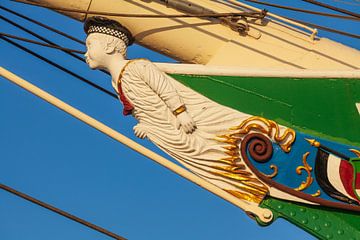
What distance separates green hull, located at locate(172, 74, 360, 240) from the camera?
4.68 m

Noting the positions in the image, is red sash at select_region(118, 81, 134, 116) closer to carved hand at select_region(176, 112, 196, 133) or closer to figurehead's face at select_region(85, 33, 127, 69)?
figurehead's face at select_region(85, 33, 127, 69)

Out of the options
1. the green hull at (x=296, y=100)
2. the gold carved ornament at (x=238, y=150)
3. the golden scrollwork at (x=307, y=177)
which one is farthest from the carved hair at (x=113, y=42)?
the golden scrollwork at (x=307, y=177)

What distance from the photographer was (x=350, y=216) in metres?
4.50

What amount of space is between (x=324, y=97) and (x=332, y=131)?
0.72ft

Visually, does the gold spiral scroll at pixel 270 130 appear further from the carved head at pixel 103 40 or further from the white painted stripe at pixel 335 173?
the carved head at pixel 103 40

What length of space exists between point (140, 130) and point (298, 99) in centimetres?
100

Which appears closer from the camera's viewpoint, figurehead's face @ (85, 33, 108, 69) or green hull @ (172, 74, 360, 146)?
green hull @ (172, 74, 360, 146)

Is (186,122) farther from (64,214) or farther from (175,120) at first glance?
(64,214)

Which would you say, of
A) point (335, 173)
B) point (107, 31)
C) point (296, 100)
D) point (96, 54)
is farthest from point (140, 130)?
point (335, 173)

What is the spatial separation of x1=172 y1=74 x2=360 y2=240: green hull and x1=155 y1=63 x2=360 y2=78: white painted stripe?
0.03 m

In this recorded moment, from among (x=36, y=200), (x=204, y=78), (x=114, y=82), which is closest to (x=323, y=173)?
(x=204, y=78)

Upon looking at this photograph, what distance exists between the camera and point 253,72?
4789mm

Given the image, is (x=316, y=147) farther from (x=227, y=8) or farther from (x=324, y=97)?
(x=227, y=8)

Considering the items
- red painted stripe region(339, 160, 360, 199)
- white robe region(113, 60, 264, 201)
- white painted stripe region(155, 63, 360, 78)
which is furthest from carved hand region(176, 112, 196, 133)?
red painted stripe region(339, 160, 360, 199)
